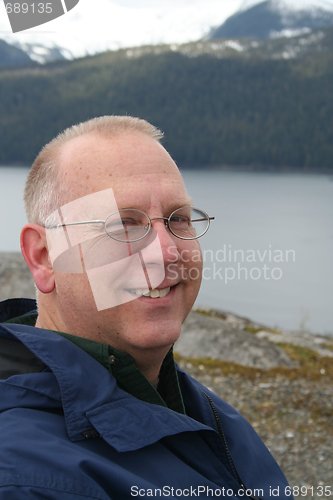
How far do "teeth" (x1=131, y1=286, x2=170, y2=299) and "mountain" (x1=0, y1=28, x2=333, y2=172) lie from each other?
270 feet

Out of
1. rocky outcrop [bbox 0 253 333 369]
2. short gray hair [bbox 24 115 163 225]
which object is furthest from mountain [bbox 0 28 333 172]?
short gray hair [bbox 24 115 163 225]

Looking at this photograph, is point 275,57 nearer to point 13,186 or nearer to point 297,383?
point 13,186

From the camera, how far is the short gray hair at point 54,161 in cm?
197

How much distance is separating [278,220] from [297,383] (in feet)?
121

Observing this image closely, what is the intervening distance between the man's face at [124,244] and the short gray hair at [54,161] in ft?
0.10

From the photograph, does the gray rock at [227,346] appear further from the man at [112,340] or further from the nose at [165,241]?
the nose at [165,241]

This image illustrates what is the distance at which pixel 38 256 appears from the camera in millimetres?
1989

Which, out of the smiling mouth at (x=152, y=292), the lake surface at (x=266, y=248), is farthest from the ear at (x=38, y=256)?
the lake surface at (x=266, y=248)

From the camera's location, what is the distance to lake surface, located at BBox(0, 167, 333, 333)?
2433 centimetres

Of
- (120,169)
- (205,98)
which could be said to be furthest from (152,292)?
(205,98)

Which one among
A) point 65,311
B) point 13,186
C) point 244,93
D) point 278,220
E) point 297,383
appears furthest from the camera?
point 244,93

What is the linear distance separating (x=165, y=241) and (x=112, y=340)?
1.09ft

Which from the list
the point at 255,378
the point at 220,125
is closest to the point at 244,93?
the point at 220,125

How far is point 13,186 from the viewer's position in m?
47.4
